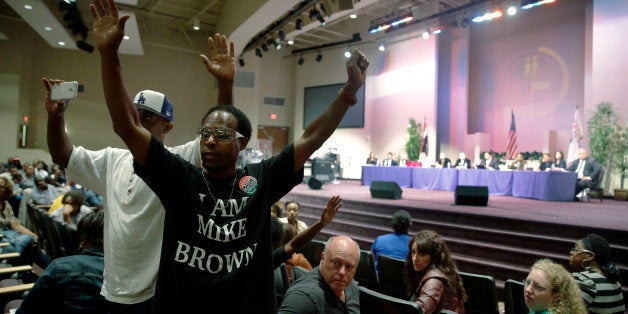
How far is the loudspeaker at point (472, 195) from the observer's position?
6727mm

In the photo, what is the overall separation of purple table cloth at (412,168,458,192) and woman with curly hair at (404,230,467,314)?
783cm

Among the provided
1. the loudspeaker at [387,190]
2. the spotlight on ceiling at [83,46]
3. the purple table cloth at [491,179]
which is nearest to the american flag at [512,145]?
the purple table cloth at [491,179]

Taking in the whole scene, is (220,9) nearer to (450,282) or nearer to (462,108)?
(462,108)

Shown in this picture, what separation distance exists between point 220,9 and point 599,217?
11.0m

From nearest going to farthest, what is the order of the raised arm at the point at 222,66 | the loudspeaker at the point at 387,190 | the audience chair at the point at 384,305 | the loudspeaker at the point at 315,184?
the raised arm at the point at 222,66
the audience chair at the point at 384,305
the loudspeaker at the point at 387,190
the loudspeaker at the point at 315,184

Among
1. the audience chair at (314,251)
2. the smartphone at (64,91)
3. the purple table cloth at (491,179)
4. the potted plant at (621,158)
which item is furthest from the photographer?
the purple table cloth at (491,179)

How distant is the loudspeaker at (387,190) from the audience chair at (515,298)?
4958 millimetres

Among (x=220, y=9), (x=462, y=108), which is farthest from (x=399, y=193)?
(x=220, y=9)

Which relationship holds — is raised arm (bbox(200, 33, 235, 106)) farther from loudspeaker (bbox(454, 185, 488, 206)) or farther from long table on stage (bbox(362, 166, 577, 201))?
long table on stage (bbox(362, 166, 577, 201))

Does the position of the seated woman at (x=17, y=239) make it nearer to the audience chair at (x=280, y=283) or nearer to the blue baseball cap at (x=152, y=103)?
the audience chair at (x=280, y=283)

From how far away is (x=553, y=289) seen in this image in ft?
6.51

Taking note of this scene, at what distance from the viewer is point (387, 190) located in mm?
7605

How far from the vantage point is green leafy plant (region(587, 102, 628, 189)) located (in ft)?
29.1

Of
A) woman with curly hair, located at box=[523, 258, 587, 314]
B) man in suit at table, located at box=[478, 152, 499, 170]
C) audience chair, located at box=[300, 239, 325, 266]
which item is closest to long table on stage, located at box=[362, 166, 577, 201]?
man in suit at table, located at box=[478, 152, 499, 170]
